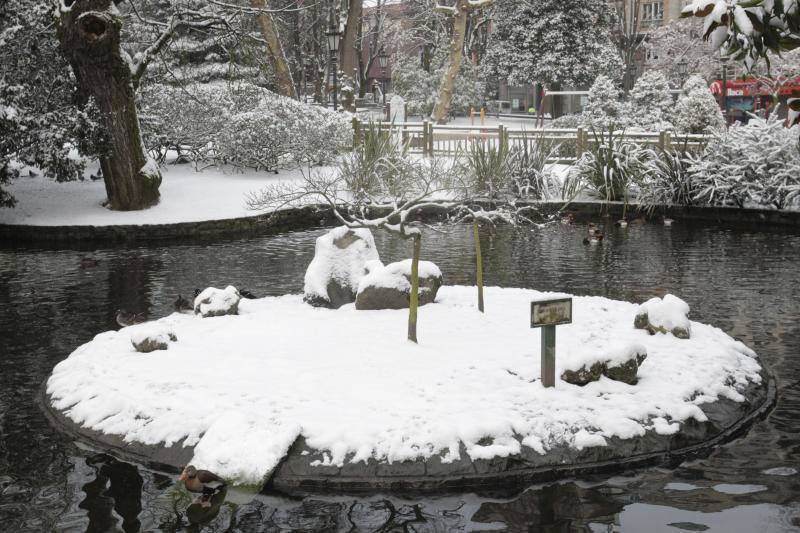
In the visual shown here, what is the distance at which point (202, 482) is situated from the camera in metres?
5.34

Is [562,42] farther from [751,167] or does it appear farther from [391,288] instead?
[391,288]

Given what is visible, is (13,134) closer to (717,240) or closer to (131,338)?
(131,338)

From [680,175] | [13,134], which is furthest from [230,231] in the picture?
[680,175]

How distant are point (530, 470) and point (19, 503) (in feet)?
10.7

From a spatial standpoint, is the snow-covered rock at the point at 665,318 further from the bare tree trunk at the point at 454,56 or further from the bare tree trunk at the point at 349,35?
the bare tree trunk at the point at 349,35

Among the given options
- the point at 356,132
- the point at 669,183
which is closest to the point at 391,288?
the point at 669,183

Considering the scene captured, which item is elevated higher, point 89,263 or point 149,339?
point 149,339

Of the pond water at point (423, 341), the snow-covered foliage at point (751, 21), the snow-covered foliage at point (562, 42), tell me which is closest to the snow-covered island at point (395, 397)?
the pond water at point (423, 341)

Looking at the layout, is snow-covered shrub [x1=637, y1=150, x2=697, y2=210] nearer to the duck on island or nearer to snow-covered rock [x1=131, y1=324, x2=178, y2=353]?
the duck on island

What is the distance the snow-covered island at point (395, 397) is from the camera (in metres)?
5.67

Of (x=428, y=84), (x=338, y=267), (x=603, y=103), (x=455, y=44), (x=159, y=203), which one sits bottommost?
(x=159, y=203)

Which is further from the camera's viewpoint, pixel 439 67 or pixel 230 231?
pixel 439 67

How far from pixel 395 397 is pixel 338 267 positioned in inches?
134

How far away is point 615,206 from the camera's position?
1814cm
